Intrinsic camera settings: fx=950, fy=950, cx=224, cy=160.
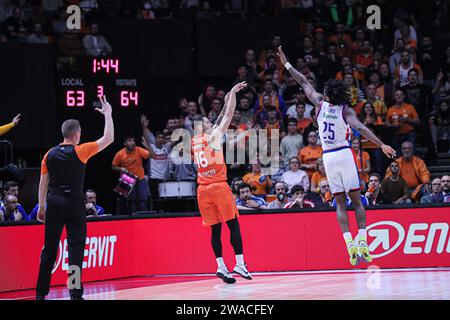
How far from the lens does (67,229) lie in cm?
1140

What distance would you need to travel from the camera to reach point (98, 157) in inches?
797

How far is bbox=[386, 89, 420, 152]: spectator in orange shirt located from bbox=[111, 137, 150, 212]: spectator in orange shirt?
→ 5.02m

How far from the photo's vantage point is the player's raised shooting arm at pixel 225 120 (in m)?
13.0

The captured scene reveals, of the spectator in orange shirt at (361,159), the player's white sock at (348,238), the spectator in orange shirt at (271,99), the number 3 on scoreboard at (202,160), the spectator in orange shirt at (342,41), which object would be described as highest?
the spectator in orange shirt at (342,41)

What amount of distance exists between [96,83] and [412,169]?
631cm

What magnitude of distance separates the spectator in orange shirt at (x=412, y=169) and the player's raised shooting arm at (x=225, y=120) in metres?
5.62

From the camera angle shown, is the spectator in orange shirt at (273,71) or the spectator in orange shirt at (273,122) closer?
the spectator in orange shirt at (273,122)

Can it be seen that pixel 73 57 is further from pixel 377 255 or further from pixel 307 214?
pixel 377 255

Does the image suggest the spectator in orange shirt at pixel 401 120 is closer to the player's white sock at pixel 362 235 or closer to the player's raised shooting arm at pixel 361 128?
the player's raised shooting arm at pixel 361 128

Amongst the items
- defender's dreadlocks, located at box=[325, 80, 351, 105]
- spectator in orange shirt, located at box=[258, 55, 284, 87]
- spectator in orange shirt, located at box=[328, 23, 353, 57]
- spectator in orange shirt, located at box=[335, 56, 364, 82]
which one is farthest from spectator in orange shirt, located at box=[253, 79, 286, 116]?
defender's dreadlocks, located at box=[325, 80, 351, 105]

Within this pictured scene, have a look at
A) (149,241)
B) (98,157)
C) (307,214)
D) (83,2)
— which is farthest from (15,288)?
(83,2)

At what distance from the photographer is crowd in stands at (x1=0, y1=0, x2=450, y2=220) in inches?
700

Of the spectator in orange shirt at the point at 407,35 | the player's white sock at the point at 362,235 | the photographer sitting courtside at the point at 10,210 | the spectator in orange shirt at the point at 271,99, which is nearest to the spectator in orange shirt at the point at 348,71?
the spectator in orange shirt at the point at 271,99

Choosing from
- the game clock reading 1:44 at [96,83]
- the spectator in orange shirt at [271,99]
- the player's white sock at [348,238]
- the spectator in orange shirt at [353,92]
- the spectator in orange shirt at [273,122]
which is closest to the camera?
the player's white sock at [348,238]
